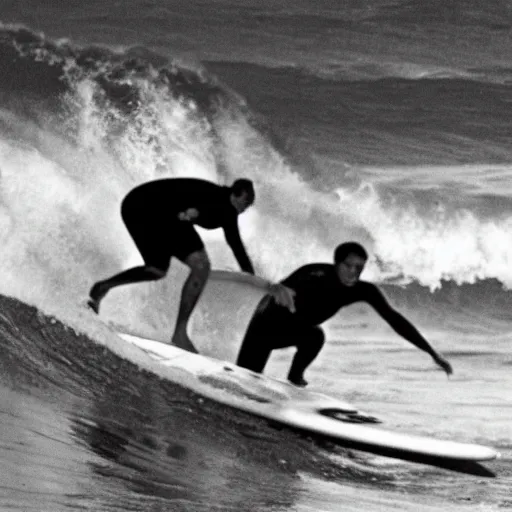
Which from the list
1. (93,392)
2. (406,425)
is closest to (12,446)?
(93,392)

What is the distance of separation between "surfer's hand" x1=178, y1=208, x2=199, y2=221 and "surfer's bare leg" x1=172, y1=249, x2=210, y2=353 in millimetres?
147

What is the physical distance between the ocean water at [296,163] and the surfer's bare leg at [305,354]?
3.9 inches

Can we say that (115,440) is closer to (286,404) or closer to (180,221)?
(286,404)

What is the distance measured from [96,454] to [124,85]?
7.33 feet

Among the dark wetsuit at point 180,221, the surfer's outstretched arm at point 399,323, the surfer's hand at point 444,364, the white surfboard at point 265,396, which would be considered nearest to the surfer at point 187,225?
the dark wetsuit at point 180,221

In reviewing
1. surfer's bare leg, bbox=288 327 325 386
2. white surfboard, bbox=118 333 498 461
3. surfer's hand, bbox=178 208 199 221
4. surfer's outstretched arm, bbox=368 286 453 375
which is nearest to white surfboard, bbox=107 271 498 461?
white surfboard, bbox=118 333 498 461

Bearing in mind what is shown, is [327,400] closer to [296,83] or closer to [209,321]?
[209,321]

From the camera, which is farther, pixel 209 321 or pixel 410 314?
pixel 410 314

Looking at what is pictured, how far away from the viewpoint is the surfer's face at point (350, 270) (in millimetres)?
5523

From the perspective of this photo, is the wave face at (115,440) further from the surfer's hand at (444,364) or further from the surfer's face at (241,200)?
the surfer's face at (241,200)

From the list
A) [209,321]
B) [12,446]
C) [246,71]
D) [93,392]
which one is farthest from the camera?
[246,71]

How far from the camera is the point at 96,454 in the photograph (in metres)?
4.67

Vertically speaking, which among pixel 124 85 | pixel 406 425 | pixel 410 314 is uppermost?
pixel 124 85

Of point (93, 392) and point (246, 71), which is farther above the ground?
point (246, 71)
